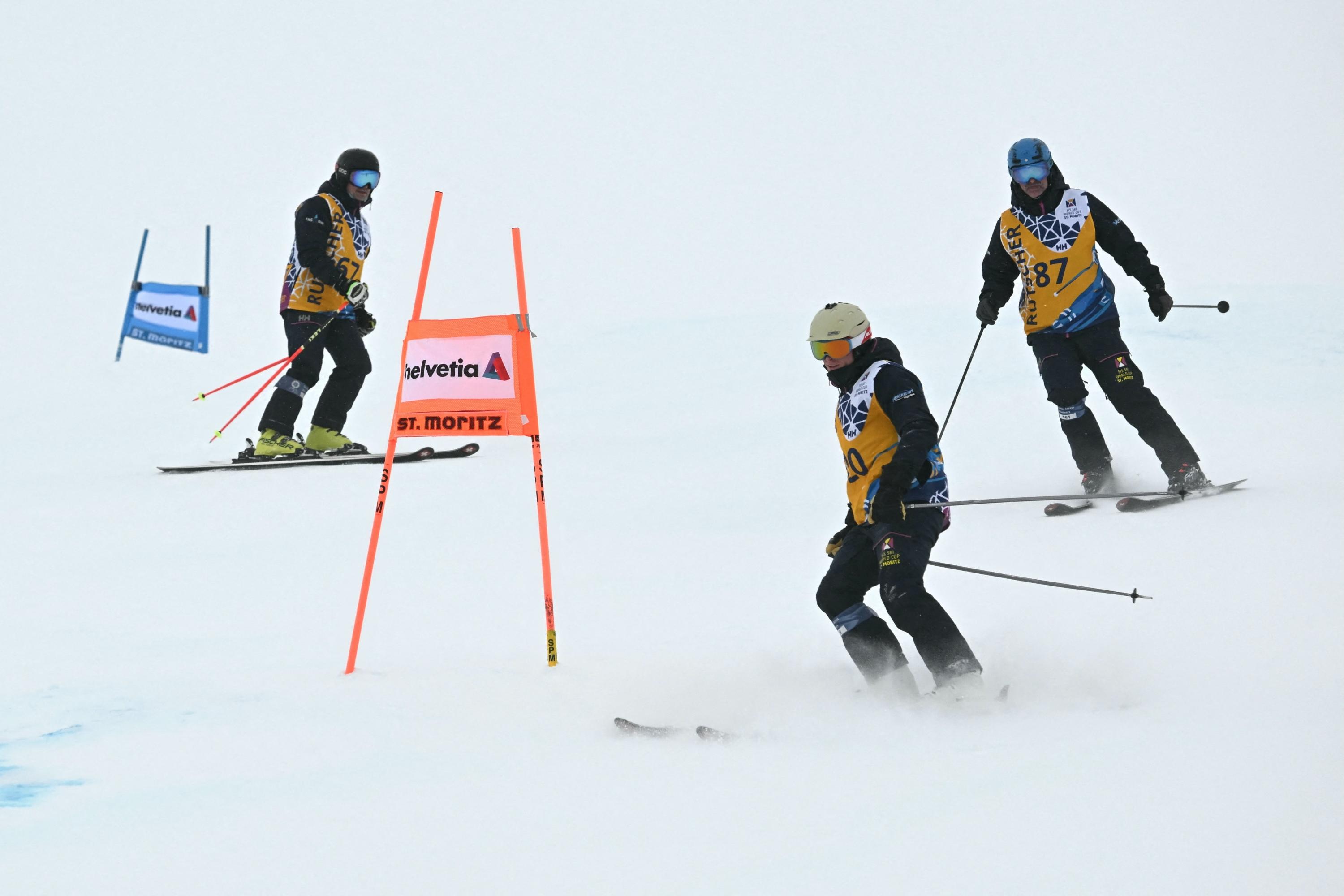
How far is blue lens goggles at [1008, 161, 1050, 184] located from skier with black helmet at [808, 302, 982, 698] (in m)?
2.41

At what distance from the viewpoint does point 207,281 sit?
44.2ft

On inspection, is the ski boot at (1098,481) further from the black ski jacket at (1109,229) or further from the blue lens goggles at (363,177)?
the blue lens goggles at (363,177)

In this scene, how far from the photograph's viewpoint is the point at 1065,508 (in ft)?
20.4

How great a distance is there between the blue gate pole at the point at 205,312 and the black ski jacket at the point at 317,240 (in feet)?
20.1

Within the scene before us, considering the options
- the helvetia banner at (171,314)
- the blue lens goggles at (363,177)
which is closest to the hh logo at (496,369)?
the blue lens goggles at (363,177)

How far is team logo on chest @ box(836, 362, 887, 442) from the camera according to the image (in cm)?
386

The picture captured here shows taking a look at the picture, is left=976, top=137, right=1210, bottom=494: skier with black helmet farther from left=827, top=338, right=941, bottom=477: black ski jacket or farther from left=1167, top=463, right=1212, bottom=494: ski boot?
left=827, top=338, right=941, bottom=477: black ski jacket

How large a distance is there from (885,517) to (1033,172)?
298 cm

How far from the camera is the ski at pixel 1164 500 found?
5.95m

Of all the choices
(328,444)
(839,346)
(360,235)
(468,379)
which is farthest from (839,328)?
(328,444)

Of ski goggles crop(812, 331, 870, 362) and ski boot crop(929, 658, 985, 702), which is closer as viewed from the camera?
ski boot crop(929, 658, 985, 702)

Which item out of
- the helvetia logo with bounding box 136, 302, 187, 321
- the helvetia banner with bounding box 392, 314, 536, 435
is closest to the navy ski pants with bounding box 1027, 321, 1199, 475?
the helvetia banner with bounding box 392, 314, 536, 435

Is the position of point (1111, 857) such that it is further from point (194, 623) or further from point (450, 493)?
point (450, 493)

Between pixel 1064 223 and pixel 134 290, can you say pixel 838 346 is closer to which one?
pixel 1064 223
